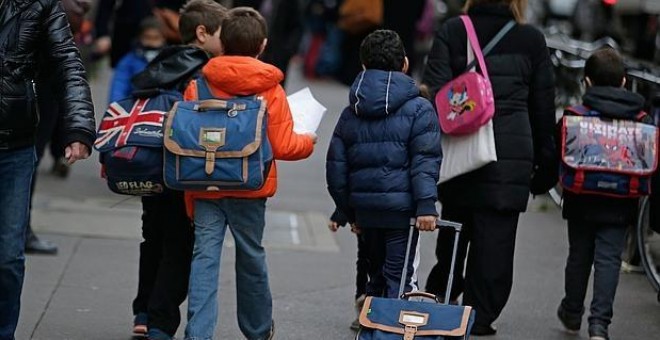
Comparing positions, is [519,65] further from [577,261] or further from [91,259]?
[91,259]

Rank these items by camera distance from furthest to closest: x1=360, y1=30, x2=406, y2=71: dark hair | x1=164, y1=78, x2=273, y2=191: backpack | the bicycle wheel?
1. the bicycle wheel
2. x1=360, y1=30, x2=406, y2=71: dark hair
3. x1=164, y1=78, x2=273, y2=191: backpack

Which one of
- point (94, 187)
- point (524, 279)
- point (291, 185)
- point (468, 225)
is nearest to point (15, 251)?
point (468, 225)

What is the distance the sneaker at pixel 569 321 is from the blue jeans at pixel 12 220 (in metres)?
2.93

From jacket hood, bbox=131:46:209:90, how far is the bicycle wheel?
2948 millimetres

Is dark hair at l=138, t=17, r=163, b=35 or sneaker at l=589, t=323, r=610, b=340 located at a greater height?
dark hair at l=138, t=17, r=163, b=35

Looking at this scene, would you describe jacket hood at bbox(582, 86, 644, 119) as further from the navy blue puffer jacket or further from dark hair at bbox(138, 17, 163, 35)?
dark hair at bbox(138, 17, 163, 35)

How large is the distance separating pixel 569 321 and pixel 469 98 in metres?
1.34

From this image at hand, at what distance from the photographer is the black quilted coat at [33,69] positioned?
5504mm

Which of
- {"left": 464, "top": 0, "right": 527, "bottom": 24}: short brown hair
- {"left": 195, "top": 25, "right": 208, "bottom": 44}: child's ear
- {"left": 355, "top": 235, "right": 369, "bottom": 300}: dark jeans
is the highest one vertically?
{"left": 464, "top": 0, "right": 527, "bottom": 24}: short brown hair

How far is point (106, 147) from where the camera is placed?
625 cm

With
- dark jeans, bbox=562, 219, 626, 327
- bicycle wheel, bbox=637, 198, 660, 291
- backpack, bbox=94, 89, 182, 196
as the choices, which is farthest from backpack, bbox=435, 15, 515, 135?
bicycle wheel, bbox=637, 198, 660, 291

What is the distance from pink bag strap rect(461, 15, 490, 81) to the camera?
6949 mm

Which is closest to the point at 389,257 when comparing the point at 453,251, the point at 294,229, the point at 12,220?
the point at 453,251

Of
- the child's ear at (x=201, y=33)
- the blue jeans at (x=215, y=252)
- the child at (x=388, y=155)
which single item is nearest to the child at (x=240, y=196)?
the blue jeans at (x=215, y=252)
